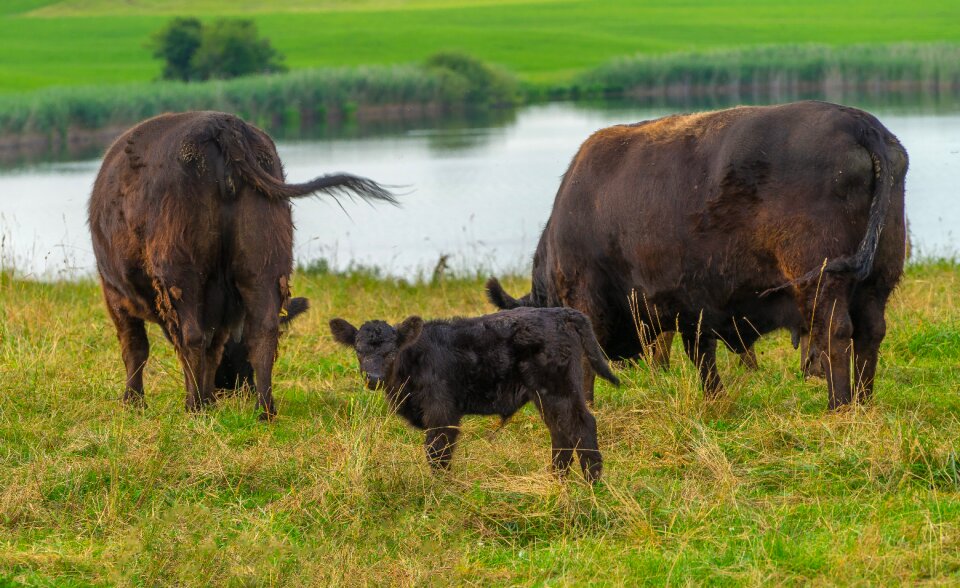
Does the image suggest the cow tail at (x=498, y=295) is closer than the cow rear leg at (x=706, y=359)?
No

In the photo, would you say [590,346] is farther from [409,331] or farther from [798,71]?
[798,71]

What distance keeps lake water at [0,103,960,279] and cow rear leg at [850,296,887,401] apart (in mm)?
8297

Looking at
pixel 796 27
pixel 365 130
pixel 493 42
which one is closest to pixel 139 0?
pixel 493 42

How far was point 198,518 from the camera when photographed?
5.92 m

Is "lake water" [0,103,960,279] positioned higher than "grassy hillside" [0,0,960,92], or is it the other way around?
"grassy hillside" [0,0,960,92]

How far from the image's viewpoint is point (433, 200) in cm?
2761

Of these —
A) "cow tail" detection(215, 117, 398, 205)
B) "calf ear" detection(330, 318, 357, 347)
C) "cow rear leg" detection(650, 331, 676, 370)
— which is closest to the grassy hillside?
"cow tail" detection(215, 117, 398, 205)

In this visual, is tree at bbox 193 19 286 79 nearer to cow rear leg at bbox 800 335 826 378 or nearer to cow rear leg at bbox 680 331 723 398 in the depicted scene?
cow rear leg at bbox 800 335 826 378

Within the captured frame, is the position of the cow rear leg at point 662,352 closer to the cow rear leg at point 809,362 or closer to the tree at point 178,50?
the cow rear leg at point 809,362

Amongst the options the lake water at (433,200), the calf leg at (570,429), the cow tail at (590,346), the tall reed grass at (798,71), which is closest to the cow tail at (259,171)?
the cow tail at (590,346)

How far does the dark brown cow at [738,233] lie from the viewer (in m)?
6.99

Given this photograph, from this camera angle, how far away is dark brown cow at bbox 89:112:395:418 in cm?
782

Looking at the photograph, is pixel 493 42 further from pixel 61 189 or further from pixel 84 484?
pixel 84 484

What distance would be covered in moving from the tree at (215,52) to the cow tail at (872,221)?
2270 inches
